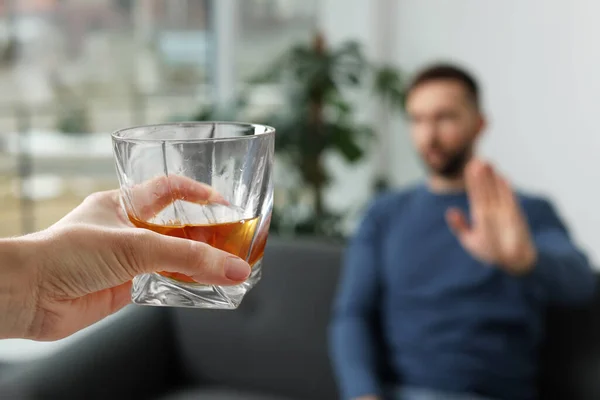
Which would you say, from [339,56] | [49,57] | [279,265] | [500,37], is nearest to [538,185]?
[500,37]

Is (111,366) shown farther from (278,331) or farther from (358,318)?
(358,318)

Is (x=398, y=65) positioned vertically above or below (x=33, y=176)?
above

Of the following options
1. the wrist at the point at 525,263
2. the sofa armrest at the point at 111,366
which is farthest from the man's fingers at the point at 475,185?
the sofa armrest at the point at 111,366

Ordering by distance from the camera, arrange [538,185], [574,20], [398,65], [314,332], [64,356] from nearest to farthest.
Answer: [64,356]
[314,332]
[574,20]
[538,185]
[398,65]

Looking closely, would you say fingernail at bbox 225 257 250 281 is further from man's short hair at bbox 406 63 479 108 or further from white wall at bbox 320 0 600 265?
white wall at bbox 320 0 600 265

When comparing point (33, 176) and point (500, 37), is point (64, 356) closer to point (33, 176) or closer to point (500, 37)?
point (33, 176)

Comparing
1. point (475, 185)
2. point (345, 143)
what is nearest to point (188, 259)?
point (475, 185)
